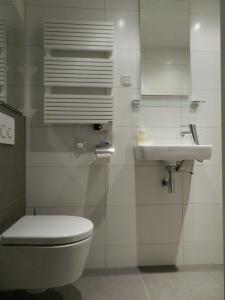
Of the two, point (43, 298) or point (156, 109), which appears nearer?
point (43, 298)

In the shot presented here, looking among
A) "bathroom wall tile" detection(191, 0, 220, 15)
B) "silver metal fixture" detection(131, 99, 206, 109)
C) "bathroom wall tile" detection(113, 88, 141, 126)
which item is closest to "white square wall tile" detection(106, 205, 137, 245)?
"bathroom wall tile" detection(113, 88, 141, 126)

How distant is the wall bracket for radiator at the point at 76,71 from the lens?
6.21 ft

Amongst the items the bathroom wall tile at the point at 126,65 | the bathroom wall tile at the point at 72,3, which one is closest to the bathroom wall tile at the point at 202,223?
the bathroom wall tile at the point at 126,65

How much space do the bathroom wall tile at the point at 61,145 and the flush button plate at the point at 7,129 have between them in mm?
359

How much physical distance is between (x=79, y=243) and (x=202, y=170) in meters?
1.24

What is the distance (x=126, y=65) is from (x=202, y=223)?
A: 4.58 feet

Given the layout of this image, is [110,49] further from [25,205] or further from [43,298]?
[43,298]

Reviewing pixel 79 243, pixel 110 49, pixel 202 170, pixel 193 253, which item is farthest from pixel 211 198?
pixel 110 49

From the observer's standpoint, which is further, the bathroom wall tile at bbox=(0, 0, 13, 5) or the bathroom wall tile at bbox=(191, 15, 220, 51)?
the bathroom wall tile at bbox=(191, 15, 220, 51)

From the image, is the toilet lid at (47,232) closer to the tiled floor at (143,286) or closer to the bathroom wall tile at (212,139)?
the tiled floor at (143,286)

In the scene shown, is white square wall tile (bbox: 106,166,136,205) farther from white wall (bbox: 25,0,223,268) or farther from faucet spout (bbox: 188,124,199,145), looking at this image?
faucet spout (bbox: 188,124,199,145)

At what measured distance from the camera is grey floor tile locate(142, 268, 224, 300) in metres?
1.64

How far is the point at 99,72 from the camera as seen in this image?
1.95 meters

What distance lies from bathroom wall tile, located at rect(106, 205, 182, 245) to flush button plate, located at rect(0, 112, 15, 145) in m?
0.90
